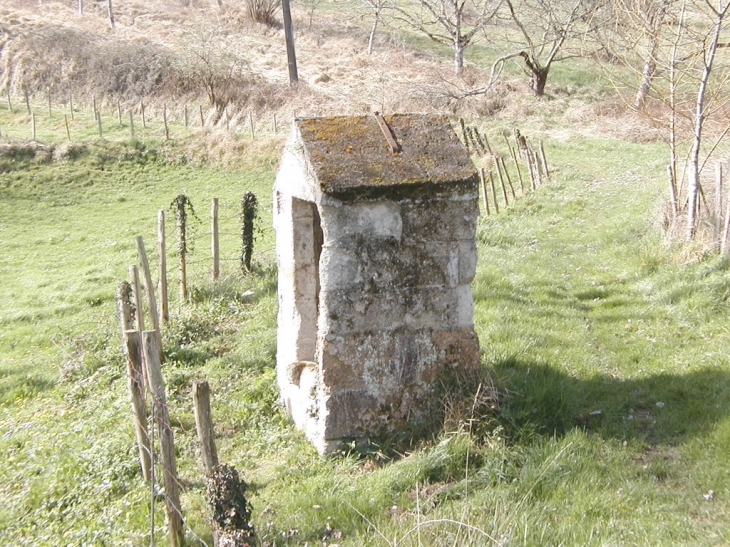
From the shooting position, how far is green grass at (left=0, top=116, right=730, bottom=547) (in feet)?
14.4

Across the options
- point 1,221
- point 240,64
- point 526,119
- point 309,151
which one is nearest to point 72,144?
point 1,221

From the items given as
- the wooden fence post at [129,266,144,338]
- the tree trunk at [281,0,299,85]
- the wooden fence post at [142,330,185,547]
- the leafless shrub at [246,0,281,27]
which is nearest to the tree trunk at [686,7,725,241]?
the wooden fence post at [129,266,144,338]

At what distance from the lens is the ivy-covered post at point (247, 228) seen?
11352 millimetres

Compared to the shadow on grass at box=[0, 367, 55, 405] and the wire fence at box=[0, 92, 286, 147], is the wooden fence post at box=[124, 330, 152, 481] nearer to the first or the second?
the shadow on grass at box=[0, 367, 55, 405]

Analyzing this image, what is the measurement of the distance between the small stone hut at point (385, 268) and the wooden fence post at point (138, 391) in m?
1.40

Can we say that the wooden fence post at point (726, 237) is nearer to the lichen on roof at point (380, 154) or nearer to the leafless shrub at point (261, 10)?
the lichen on roof at point (380, 154)

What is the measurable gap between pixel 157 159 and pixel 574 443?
22.4 metres

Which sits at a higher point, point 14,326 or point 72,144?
point 72,144

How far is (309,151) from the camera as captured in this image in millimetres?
5344

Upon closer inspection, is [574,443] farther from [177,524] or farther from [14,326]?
[14,326]

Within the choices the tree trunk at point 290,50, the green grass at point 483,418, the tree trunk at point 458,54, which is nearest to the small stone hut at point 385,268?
the green grass at point 483,418

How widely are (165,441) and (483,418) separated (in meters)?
2.44

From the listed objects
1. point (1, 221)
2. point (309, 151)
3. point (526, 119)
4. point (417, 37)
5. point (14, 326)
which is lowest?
point (14, 326)

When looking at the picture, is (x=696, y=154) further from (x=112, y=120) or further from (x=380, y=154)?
(x=112, y=120)
